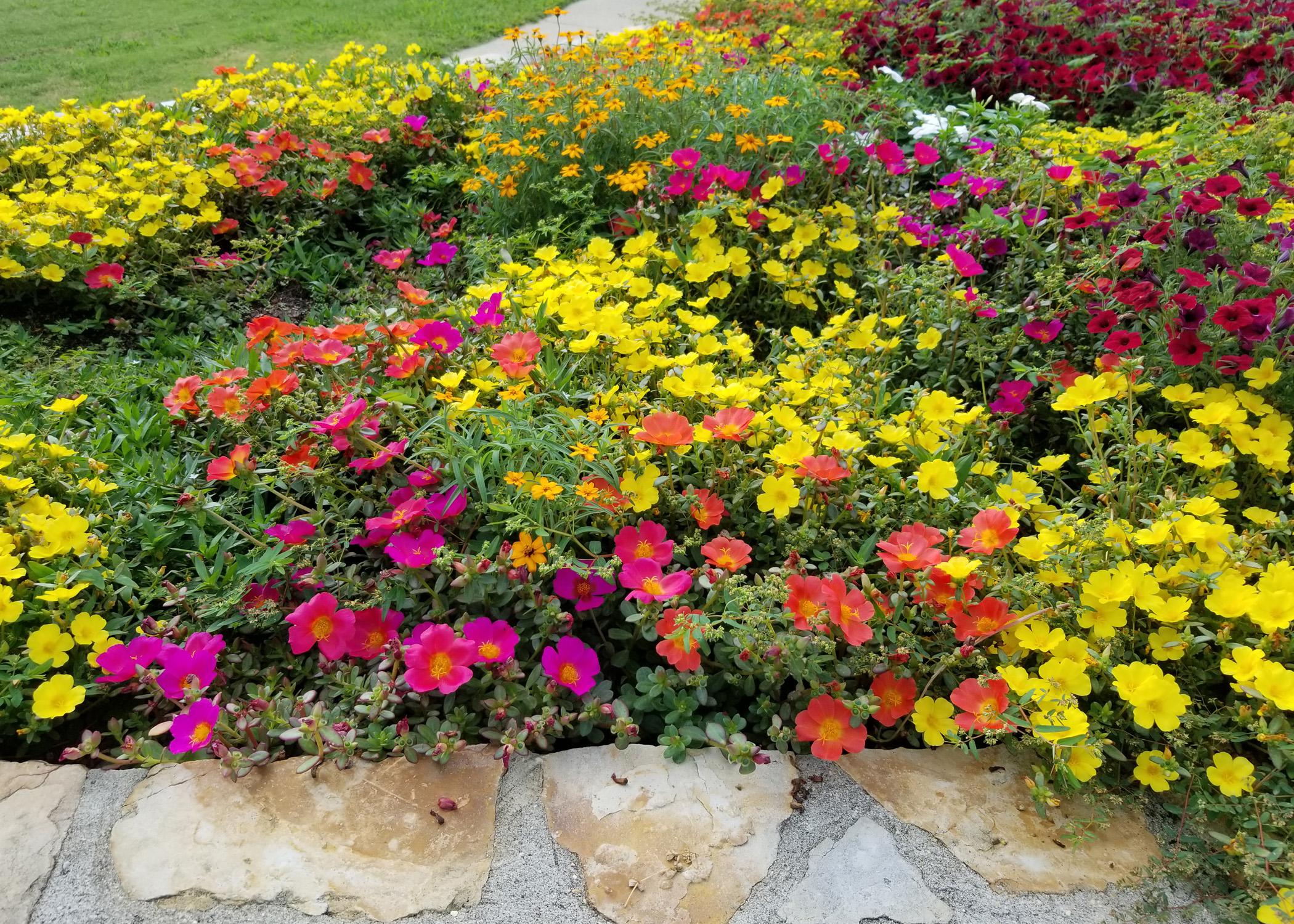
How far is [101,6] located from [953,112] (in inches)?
374

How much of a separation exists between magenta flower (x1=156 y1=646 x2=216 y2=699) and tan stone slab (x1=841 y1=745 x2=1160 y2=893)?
50.2 inches

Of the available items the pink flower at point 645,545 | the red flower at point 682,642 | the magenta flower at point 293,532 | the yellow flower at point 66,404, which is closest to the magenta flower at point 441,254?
the yellow flower at point 66,404

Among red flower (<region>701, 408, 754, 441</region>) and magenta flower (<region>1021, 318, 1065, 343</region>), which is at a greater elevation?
red flower (<region>701, 408, 754, 441</region>)

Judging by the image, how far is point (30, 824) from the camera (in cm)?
147

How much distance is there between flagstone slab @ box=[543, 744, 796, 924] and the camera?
136cm

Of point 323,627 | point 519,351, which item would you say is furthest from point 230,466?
point 519,351

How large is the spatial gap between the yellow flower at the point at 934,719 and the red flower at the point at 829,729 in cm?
11

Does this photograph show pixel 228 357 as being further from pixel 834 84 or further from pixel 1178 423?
pixel 834 84

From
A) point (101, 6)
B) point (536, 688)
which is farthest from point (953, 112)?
point (101, 6)

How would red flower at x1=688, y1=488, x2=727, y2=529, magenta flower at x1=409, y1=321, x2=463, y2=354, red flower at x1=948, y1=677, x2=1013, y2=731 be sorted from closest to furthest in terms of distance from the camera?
red flower at x1=948, y1=677, x2=1013, y2=731
red flower at x1=688, y1=488, x2=727, y2=529
magenta flower at x1=409, y1=321, x2=463, y2=354

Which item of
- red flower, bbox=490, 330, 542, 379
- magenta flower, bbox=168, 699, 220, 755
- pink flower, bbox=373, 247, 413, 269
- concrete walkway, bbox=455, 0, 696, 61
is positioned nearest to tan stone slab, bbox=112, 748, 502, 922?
magenta flower, bbox=168, 699, 220, 755

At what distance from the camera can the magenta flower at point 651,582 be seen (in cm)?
163

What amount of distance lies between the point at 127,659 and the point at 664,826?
3.69 feet

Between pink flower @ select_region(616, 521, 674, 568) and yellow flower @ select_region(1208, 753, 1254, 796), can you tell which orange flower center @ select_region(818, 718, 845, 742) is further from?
yellow flower @ select_region(1208, 753, 1254, 796)
